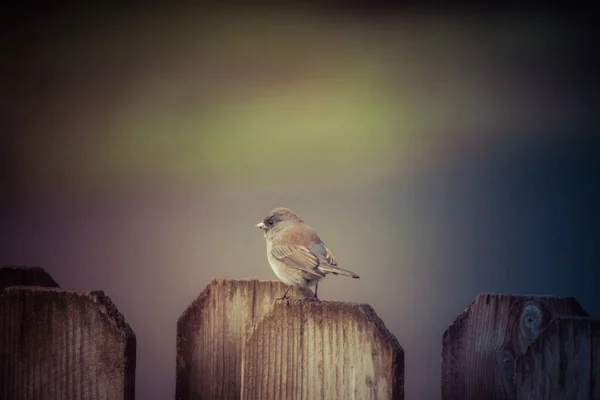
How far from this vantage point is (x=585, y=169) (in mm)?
4289

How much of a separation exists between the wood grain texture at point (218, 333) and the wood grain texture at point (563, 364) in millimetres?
881

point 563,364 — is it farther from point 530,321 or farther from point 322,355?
point 322,355

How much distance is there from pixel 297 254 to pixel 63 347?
132 cm

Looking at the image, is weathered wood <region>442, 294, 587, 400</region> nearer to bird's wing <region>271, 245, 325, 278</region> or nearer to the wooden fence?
the wooden fence

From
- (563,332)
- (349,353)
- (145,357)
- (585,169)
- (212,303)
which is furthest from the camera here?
(145,357)

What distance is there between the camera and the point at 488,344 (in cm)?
246

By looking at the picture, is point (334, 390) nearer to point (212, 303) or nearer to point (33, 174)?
point (212, 303)

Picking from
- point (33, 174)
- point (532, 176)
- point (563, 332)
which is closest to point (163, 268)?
point (33, 174)

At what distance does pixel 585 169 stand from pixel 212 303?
2.44 m

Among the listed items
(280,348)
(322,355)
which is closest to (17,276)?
(280,348)

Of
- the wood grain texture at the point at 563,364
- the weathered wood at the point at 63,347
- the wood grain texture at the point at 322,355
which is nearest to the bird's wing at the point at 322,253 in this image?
the wood grain texture at the point at 322,355

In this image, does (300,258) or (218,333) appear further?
(300,258)

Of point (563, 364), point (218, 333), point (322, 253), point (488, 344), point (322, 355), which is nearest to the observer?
point (563, 364)

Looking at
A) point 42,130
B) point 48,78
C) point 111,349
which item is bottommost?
point 111,349
